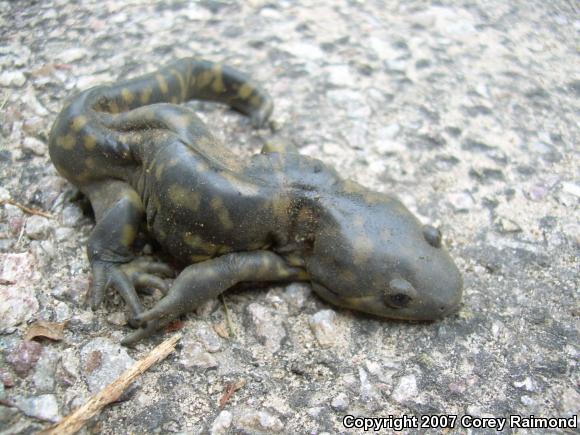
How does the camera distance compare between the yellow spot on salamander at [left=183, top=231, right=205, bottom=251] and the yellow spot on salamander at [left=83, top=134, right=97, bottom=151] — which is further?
the yellow spot on salamander at [left=83, top=134, right=97, bottom=151]

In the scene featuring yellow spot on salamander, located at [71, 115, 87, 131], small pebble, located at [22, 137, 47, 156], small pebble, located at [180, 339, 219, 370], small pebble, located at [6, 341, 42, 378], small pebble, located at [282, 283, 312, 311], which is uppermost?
yellow spot on salamander, located at [71, 115, 87, 131]

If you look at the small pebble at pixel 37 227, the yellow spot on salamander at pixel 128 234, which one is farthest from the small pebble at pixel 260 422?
→ the small pebble at pixel 37 227

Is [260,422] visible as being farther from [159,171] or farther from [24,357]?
[159,171]

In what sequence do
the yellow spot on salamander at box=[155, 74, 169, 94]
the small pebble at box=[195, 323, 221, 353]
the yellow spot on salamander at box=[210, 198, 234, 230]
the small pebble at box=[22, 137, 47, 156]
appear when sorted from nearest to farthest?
the small pebble at box=[195, 323, 221, 353], the yellow spot on salamander at box=[210, 198, 234, 230], the small pebble at box=[22, 137, 47, 156], the yellow spot on salamander at box=[155, 74, 169, 94]

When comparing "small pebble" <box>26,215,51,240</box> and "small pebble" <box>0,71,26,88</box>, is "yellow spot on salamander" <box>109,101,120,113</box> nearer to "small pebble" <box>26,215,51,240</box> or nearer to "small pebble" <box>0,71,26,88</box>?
"small pebble" <box>26,215,51,240</box>

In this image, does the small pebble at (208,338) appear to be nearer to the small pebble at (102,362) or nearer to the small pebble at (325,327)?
the small pebble at (102,362)

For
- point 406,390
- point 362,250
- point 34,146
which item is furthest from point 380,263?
point 34,146

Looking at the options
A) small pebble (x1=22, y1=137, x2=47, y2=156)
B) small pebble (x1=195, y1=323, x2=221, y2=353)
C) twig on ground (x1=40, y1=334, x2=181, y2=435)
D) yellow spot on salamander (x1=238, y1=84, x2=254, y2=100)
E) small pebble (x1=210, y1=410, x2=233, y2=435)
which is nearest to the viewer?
twig on ground (x1=40, y1=334, x2=181, y2=435)

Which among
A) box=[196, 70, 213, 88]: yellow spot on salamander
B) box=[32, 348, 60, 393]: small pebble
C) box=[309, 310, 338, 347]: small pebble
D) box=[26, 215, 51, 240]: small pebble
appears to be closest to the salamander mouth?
box=[309, 310, 338, 347]: small pebble
